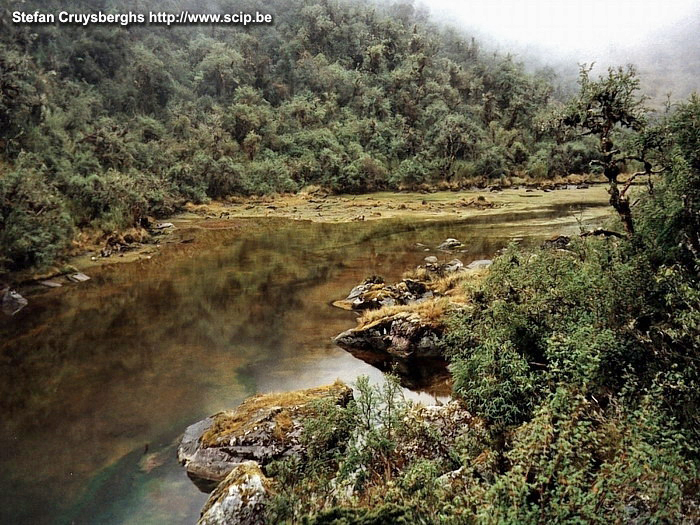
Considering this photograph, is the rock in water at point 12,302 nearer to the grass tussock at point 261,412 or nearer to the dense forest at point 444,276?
the dense forest at point 444,276

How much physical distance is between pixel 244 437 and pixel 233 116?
56.8 m

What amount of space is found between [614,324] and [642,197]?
2.88 m

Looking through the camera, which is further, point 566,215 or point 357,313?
point 566,215

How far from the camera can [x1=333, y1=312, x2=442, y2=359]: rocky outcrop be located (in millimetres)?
13780

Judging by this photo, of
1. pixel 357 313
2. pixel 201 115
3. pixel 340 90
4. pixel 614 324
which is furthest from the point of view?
pixel 340 90

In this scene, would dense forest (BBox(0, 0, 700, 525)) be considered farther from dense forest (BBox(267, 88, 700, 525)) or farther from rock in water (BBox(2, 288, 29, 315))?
rock in water (BBox(2, 288, 29, 315))

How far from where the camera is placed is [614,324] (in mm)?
7730

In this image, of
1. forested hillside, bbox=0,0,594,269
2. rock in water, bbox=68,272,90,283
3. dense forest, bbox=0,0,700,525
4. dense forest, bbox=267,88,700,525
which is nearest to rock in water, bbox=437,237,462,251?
forested hillside, bbox=0,0,594,269

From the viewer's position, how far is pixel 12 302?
60.6ft

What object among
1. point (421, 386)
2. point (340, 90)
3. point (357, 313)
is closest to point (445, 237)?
point (357, 313)

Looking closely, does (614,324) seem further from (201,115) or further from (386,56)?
(386,56)

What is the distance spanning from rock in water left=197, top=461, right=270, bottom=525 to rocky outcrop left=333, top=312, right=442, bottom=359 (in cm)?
738

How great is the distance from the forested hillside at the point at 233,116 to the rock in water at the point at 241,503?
56.6ft

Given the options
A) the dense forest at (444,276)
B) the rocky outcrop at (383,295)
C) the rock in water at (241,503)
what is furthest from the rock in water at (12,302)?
the rock in water at (241,503)
